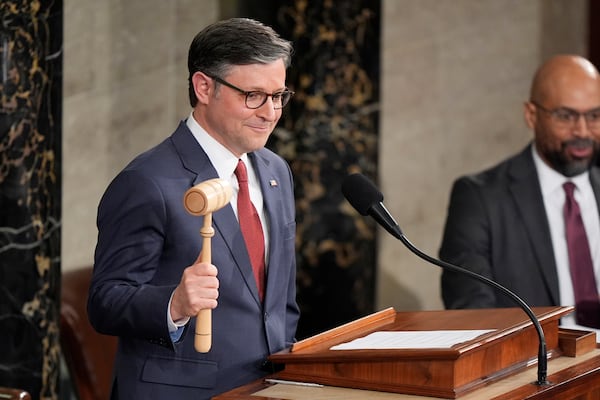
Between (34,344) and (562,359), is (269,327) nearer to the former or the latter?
(562,359)

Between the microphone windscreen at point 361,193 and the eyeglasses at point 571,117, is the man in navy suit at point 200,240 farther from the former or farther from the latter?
the eyeglasses at point 571,117

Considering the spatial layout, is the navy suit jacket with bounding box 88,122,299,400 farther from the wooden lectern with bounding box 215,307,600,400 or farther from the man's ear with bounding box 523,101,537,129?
the man's ear with bounding box 523,101,537,129

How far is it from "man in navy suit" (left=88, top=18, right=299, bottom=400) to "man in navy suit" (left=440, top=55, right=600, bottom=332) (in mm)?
1577

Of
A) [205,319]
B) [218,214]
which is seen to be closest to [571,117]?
[218,214]

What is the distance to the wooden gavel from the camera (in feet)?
8.30

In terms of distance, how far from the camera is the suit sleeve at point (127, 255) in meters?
2.78

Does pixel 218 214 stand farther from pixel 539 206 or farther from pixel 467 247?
pixel 539 206

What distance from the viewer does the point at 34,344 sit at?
14.2ft

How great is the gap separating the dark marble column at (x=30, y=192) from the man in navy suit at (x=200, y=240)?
52.7 inches

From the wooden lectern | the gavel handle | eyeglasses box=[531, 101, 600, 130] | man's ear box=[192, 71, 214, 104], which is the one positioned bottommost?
the wooden lectern

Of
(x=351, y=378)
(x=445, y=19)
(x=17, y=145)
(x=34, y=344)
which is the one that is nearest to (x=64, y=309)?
(x=34, y=344)

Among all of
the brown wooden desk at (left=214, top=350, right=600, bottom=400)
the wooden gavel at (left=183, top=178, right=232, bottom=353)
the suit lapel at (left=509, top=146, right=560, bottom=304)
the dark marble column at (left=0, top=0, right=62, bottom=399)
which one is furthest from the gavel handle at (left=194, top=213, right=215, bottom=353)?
the suit lapel at (left=509, top=146, right=560, bottom=304)

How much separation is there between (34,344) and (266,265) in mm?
1585

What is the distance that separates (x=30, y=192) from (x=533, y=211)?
1921mm
